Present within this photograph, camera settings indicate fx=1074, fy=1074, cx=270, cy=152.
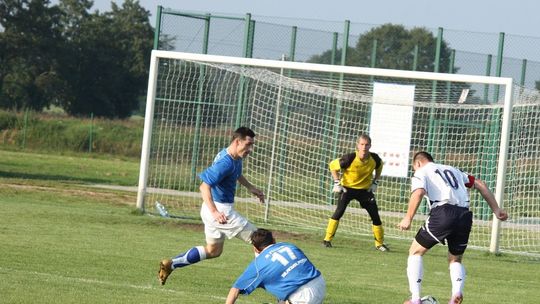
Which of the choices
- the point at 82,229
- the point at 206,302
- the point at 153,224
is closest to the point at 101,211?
the point at 153,224

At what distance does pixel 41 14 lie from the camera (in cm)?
7100

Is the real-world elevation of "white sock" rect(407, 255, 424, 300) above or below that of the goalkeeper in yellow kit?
below

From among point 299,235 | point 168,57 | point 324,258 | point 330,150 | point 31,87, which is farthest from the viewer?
point 31,87

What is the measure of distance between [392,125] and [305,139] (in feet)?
6.37

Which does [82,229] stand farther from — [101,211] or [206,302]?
[206,302]

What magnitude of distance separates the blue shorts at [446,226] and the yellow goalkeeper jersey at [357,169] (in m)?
6.03

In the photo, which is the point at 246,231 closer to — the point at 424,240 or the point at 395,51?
the point at 424,240

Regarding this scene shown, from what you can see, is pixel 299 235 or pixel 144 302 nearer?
pixel 144 302

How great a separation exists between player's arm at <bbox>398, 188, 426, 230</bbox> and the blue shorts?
1.01 feet

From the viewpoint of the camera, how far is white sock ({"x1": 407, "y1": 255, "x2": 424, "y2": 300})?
37.7ft

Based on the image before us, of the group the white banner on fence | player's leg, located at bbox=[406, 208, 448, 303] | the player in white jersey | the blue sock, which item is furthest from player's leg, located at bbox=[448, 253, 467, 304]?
the white banner on fence

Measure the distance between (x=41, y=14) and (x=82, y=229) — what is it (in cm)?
5529

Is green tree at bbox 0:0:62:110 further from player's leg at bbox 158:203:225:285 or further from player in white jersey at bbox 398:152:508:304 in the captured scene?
player in white jersey at bbox 398:152:508:304

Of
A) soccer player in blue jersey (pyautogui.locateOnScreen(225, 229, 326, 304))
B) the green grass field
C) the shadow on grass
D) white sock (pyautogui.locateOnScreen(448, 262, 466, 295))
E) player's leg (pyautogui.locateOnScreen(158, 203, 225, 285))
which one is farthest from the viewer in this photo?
the shadow on grass
